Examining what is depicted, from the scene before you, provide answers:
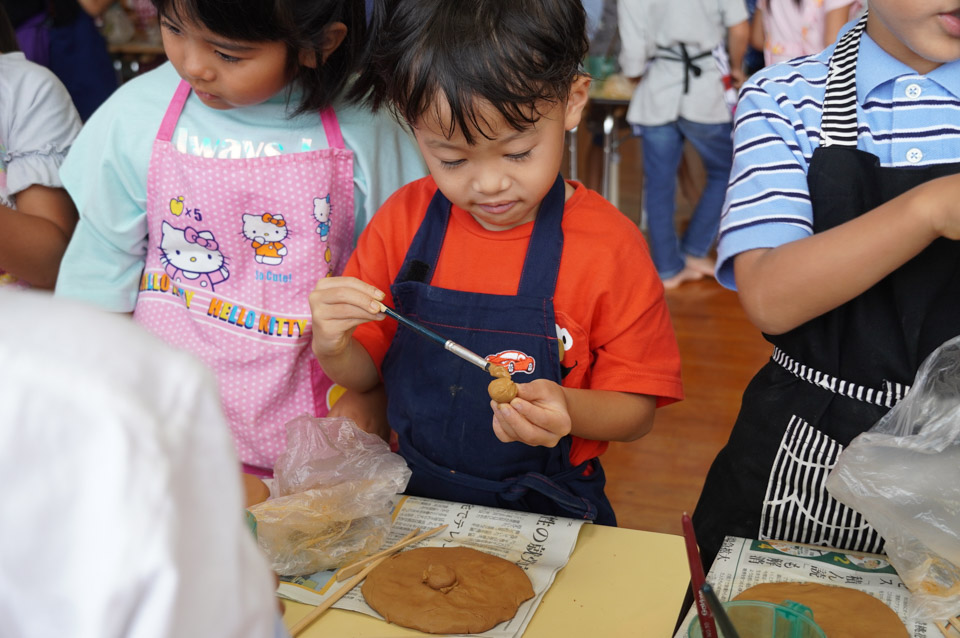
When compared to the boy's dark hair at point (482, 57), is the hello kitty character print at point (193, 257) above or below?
below

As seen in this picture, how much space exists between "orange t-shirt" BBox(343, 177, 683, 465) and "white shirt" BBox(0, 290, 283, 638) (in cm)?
85

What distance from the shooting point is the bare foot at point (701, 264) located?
4.06 m

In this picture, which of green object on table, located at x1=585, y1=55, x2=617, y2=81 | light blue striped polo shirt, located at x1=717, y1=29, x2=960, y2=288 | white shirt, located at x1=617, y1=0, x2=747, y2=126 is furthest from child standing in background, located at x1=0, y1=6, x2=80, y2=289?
green object on table, located at x1=585, y1=55, x2=617, y2=81

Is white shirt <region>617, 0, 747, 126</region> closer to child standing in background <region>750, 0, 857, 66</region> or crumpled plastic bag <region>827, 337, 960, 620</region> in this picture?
child standing in background <region>750, 0, 857, 66</region>

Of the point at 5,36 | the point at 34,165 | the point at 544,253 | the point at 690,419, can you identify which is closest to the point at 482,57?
the point at 544,253

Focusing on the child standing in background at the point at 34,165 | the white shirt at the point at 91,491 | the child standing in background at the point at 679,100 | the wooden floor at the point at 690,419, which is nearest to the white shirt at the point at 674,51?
the child standing in background at the point at 679,100

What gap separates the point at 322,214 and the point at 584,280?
0.44 m

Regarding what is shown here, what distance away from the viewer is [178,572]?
0.33 m

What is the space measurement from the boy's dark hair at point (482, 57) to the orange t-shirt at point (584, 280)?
0.21m

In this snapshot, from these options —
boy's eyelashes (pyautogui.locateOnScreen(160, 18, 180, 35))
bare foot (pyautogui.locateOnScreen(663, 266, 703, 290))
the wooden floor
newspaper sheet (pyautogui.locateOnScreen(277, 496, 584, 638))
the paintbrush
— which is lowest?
bare foot (pyautogui.locateOnScreen(663, 266, 703, 290))

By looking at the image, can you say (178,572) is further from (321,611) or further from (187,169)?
(187,169)

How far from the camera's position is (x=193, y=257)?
54.2 inches

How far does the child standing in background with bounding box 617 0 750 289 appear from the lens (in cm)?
363

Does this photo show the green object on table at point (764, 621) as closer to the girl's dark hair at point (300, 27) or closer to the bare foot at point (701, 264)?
the girl's dark hair at point (300, 27)
